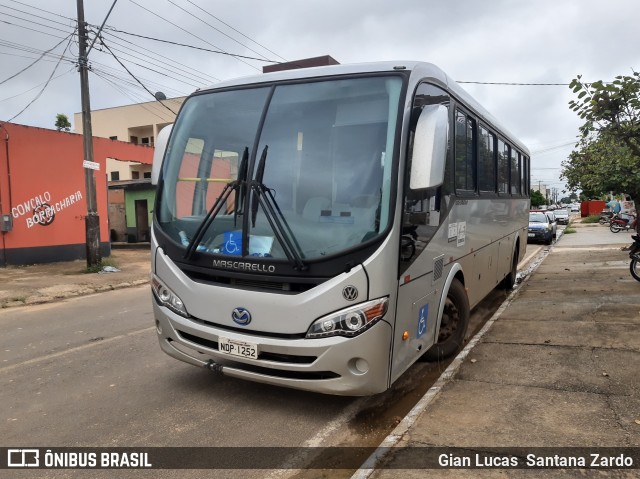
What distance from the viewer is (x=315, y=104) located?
3.65 m

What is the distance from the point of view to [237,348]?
350cm

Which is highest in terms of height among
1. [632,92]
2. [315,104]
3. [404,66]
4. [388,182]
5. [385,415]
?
[632,92]

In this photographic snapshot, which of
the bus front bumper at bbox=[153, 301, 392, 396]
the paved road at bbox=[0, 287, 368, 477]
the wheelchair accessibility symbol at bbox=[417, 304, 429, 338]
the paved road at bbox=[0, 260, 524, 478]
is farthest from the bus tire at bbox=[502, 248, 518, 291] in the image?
the bus front bumper at bbox=[153, 301, 392, 396]

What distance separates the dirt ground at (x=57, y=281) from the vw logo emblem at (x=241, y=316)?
24.2ft

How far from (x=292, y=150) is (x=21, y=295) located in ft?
27.6

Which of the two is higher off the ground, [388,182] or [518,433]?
[388,182]

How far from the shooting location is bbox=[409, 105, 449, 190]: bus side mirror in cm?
330

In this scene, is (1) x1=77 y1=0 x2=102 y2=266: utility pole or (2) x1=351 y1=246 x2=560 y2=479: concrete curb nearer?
(2) x1=351 y1=246 x2=560 y2=479: concrete curb

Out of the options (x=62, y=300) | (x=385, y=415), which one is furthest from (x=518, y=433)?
(x=62, y=300)

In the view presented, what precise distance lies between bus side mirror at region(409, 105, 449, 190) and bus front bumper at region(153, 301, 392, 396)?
1.06 m

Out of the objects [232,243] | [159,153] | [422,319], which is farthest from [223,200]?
[422,319]

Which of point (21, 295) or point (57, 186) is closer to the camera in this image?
point (21, 295)

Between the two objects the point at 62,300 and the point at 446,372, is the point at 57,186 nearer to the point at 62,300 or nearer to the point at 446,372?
the point at 62,300

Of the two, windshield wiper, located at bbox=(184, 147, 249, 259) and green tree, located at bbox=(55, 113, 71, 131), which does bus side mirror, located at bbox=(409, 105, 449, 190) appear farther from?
green tree, located at bbox=(55, 113, 71, 131)
